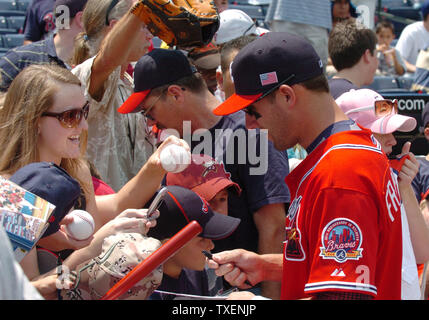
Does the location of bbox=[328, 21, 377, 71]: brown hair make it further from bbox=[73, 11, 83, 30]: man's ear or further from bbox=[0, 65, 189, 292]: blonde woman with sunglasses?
bbox=[0, 65, 189, 292]: blonde woman with sunglasses

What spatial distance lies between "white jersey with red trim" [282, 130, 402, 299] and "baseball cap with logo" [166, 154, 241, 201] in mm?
951

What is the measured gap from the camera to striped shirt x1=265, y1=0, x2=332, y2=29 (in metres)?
6.62

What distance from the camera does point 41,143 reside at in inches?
111

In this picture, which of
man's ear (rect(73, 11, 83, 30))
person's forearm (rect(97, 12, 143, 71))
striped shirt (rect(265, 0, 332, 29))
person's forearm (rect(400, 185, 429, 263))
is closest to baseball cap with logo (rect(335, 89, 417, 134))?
person's forearm (rect(400, 185, 429, 263))

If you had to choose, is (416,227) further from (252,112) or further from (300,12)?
(300,12)

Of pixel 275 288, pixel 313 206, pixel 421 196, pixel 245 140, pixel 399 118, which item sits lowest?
pixel 421 196

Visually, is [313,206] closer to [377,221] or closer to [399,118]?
[377,221]

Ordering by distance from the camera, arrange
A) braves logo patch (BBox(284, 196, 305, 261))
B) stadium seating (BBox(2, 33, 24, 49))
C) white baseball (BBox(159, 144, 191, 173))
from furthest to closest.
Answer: stadium seating (BBox(2, 33, 24, 49)), white baseball (BBox(159, 144, 191, 173)), braves logo patch (BBox(284, 196, 305, 261))

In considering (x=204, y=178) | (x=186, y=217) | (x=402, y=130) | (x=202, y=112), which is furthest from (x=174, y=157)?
(x=402, y=130)

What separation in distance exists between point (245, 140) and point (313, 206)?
53.1 inches

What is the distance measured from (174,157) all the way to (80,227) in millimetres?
631

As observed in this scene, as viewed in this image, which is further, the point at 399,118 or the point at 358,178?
the point at 399,118

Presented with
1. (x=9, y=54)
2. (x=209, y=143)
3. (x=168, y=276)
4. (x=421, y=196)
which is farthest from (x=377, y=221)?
(x=9, y=54)
